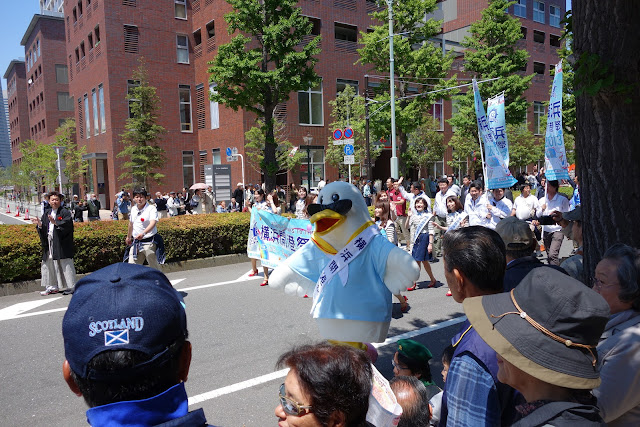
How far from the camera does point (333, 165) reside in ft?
97.9

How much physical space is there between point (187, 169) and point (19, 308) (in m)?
23.9

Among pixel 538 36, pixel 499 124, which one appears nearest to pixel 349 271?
pixel 499 124

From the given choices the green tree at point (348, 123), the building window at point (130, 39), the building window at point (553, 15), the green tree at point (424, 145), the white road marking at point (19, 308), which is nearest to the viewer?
the white road marking at point (19, 308)

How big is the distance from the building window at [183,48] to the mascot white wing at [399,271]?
29.4 m

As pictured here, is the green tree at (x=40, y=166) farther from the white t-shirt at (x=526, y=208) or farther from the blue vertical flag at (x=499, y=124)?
the white t-shirt at (x=526, y=208)

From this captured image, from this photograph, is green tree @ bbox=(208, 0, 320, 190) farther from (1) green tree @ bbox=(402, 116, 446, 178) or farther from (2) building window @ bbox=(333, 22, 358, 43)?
(1) green tree @ bbox=(402, 116, 446, 178)

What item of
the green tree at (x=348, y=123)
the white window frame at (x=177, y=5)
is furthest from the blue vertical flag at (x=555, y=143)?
the white window frame at (x=177, y=5)

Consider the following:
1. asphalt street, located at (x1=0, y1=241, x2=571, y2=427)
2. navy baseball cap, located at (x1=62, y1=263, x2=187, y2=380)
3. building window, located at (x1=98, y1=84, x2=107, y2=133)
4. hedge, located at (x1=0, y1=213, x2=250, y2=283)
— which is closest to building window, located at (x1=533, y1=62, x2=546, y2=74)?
building window, located at (x1=98, y1=84, x2=107, y2=133)

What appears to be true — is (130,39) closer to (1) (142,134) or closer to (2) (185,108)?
(2) (185,108)

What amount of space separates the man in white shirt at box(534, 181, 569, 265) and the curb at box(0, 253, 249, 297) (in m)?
6.70

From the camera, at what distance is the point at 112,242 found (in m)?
9.46

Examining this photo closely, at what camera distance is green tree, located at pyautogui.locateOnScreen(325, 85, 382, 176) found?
27500 mm

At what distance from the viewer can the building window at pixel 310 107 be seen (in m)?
28.8

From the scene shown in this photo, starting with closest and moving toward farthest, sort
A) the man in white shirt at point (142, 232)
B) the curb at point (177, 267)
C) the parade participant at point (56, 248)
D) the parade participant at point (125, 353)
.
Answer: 1. the parade participant at point (125, 353)
2. the man in white shirt at point (142, 232)
3. the parade participant at point (56, 248)
4. the curb at point (177, 267)
